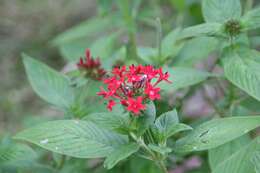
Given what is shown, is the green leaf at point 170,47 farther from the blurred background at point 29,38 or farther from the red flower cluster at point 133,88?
the blurred background at point 29,38

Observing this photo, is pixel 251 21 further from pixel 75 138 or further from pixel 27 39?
pixel 27 39

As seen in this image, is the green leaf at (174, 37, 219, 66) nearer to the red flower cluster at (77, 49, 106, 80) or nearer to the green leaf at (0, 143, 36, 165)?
the red flower cluster at (77, 49, 106, 80)

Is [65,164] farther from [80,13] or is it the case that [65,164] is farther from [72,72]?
[80,13]

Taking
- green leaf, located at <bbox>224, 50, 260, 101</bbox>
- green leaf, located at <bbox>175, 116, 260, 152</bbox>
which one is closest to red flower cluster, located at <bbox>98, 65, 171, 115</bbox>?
green leaf, located at <bbox>175, 116, 260, 152</bbox>

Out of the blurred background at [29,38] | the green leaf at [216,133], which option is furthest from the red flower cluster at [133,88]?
the blurred background at [29,38]


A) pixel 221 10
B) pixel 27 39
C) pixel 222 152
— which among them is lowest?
pixel 222 152

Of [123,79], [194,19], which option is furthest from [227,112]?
[194,19]

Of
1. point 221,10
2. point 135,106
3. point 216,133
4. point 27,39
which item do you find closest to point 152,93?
point 135,106
